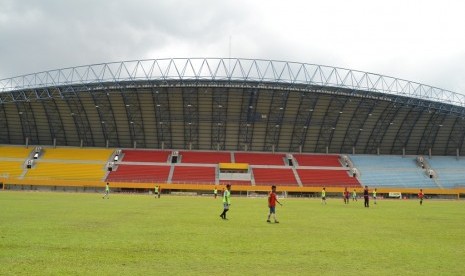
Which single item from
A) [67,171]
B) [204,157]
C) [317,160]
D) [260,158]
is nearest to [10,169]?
[67,171]

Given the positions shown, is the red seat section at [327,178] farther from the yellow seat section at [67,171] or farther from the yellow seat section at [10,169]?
the yellow seat section at [10,169]

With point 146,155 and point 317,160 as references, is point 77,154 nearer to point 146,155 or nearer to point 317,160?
point 146,155

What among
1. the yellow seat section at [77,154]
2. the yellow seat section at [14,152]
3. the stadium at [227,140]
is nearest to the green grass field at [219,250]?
the stadium at [227,140]

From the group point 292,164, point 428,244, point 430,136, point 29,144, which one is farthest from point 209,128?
point 428,244

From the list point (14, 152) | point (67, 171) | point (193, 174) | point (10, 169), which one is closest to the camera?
point (67, 171)

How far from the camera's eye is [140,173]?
71.7 meters

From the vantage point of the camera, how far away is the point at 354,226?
18672 mm

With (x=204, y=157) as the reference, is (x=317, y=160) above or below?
above

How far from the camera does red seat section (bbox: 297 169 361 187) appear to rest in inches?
2827

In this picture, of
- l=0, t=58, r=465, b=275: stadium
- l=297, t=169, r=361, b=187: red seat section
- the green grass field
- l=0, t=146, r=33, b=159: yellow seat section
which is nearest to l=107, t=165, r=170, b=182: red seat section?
l=0, t=58, r=465, b=275: stadium

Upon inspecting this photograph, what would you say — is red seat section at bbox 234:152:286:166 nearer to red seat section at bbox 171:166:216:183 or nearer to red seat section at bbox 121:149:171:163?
red seat section at bbox 171:166:216:183

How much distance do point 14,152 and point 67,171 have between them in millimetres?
13344

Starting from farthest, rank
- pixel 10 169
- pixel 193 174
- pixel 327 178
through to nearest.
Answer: pixel 327 178 → pixel 193 174 → pixel 10 169

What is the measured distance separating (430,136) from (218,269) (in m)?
81.3
